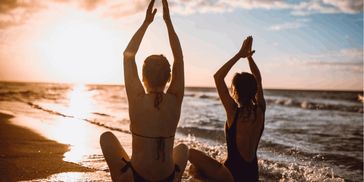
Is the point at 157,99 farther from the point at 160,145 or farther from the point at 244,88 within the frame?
the point at 244,88

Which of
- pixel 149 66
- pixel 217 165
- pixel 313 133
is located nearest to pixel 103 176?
pixel 217 165

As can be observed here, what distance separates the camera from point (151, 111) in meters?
3.35

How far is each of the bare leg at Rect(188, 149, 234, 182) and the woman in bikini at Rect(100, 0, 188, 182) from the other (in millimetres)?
1231

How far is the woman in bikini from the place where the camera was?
10.9ft

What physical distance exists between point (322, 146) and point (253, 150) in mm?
8593

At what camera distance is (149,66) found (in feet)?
10.9

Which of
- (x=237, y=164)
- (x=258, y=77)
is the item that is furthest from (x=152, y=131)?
(x=258, y=77)

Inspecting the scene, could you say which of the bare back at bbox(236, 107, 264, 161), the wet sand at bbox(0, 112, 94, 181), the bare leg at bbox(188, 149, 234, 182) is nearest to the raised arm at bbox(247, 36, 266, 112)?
the bare back at bbox(236, 107, 264, 161)

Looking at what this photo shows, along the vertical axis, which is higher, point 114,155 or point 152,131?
point 152,131

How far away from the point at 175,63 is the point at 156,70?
0.96ft

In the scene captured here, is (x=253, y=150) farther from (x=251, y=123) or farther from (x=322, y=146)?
(x=322, y=146)

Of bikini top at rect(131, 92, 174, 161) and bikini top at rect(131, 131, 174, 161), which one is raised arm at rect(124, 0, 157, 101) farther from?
bikini top at rect(131, 131, 174, 161)

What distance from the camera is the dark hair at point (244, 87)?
14.3 ft

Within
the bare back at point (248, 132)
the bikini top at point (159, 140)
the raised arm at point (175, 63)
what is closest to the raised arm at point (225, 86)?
the bare back at point (248, 132)
